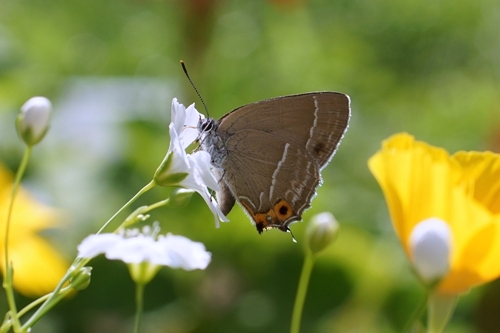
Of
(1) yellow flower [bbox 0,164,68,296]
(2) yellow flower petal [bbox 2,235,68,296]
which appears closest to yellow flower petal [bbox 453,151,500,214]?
(1) yellow flower [bbox 0,164,68,296]

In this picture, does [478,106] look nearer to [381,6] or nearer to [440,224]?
[381,6]

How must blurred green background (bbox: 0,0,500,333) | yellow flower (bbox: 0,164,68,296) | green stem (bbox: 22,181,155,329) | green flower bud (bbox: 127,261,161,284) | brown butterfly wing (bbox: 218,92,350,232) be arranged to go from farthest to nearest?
blurred green background (bbox: 0,0,500,333) → yellow flower (bbox: 0,164,68,296) → brown butterfly wing (bbox: 218,92,350,232) → green flower bud (bbox: 127,261,161,284) → green stem (bbox: 22,181,155,329)

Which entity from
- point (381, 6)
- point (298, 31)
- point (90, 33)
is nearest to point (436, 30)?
point (381, 6)

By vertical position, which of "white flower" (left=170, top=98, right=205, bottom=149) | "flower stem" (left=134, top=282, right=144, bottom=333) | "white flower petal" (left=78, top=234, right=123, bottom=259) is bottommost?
"flower stem" (left=134, top=282, right=144, bottom=333)

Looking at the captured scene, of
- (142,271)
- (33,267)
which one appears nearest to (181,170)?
(142,271)

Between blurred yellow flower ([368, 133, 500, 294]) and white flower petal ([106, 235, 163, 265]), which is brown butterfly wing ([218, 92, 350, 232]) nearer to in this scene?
blurred yellow flower ([368, 133, 500, 294])

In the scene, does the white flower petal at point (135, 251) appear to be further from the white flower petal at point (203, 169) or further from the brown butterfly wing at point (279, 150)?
the brown butterfly wing at point (279, 150)
